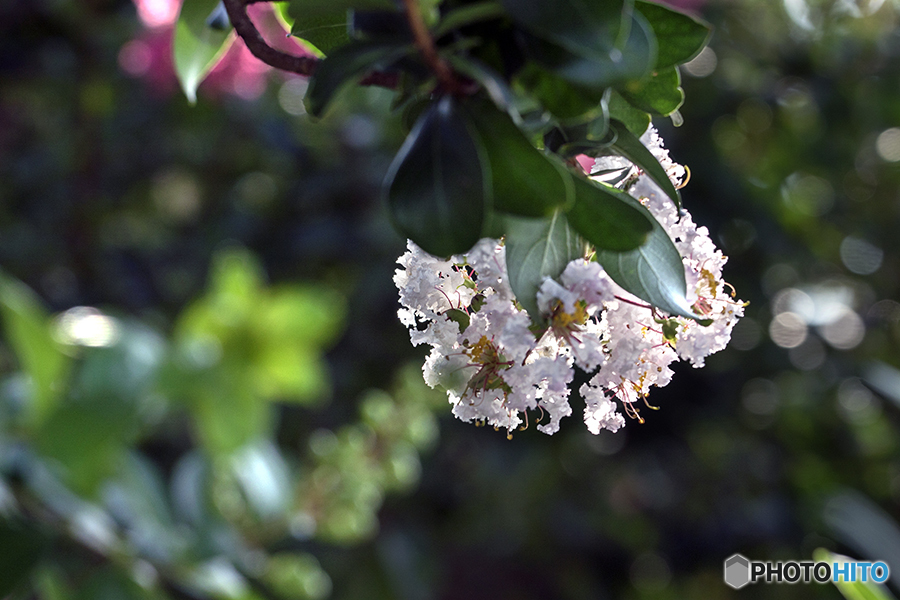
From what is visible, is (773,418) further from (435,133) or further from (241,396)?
(435,133)

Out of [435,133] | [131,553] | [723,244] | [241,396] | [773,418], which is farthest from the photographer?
[773,418]

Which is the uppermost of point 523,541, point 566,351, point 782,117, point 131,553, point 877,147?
point 566,351

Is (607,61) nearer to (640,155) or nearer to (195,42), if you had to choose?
(640,155)

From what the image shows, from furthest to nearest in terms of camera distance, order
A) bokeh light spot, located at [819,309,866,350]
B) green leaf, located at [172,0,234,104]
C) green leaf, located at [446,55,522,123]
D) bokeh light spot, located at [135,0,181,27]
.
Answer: bokeh light spot, located at [819,309,866,350] < bokeh light spot, located at [135,0,181,27] < green leaf, located at [172,0,234,104] < green leaf, located at [446,55,522,123]

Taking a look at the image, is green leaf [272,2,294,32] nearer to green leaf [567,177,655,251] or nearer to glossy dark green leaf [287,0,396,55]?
glossy dark green leaf [287,0,396,55]

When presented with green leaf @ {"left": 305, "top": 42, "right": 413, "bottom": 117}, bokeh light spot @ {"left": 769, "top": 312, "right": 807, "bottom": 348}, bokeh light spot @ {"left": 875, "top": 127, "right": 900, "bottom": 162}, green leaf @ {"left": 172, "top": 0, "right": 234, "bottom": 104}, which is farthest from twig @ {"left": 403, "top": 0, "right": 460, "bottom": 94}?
bokeh light spot @ {"left": 875, "top": 127, "right": 900, "bottom": 162}

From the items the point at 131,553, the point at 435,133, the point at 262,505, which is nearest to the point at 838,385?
the point at 262,505

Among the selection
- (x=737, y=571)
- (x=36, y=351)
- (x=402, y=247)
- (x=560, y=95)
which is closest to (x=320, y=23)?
(x=560, y=95)
